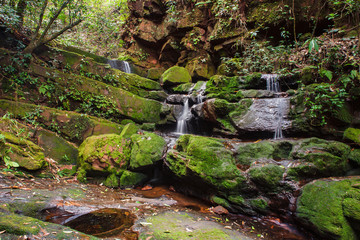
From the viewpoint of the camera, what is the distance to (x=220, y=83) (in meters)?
8.36

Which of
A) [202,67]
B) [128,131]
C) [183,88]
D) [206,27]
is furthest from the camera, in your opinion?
[206,27]

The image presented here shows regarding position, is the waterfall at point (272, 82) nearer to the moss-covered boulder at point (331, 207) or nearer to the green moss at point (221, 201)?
the moss-covered boulder at point (331, 207)

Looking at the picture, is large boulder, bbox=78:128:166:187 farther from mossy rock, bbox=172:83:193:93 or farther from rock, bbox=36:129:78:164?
mossy rock, bbox=172:83:193:93

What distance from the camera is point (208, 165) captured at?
4332mm

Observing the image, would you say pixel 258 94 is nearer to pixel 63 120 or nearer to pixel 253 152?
pixel 253 152

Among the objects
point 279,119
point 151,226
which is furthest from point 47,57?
point 279,119

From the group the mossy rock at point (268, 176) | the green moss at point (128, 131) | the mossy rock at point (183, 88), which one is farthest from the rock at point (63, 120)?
the mossy rock at point (268, 176)

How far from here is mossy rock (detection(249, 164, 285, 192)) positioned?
150 inches

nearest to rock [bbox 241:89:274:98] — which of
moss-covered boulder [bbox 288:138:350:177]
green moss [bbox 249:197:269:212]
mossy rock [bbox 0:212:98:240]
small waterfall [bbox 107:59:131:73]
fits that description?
moss-covered boulder [bbox 288:138:350:177]

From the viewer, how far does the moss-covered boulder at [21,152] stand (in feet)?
12.7

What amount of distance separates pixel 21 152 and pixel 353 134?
815 cm

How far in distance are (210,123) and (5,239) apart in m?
6.44

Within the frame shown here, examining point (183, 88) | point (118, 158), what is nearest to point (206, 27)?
point (183, 88)

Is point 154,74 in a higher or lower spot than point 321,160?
higher
